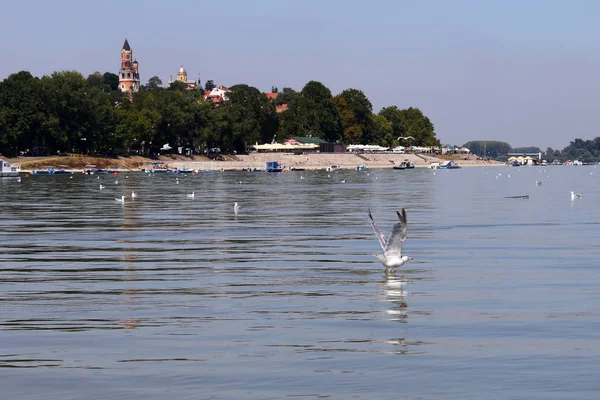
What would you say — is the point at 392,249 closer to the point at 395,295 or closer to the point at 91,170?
the point at 395,295

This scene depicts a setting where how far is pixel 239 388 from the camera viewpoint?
60.8 ft

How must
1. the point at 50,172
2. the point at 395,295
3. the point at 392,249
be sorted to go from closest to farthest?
1. the point at 395,295
2. the point at 392,249
3. the point at 50,172

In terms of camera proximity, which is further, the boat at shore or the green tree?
the green tree

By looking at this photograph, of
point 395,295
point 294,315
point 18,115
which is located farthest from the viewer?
point 18,115

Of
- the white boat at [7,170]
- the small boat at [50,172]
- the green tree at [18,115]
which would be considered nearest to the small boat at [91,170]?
the small boat at [50,172]

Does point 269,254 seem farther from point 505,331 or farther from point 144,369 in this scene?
point 144,369

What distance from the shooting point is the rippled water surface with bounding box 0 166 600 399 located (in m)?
19.0

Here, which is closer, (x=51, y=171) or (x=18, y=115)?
(x=51, y=171)

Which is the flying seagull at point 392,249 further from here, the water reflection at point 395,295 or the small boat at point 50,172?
the small boat at point 50,172

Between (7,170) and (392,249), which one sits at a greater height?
(7,170)

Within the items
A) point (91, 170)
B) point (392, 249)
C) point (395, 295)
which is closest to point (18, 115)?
point (91, 170)

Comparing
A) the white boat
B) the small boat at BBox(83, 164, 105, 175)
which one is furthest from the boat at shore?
the white boat

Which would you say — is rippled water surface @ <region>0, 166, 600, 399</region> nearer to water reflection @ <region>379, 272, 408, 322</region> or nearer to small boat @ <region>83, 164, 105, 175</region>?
water reflection @ <region>379, 272, 408, 322</region>

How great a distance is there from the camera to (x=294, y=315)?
25.6 m
